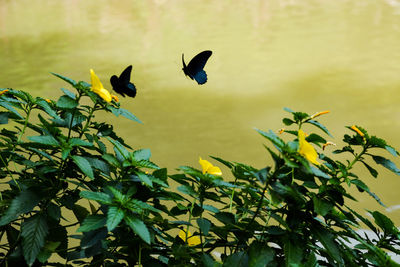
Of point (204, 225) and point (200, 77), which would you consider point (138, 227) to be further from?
point (200, 77)

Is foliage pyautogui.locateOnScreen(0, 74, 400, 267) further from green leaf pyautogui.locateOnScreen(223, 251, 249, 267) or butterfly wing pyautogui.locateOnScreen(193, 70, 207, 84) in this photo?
butterfly wing pyautogui.locateOnScreen(193, 70, 207, 84)

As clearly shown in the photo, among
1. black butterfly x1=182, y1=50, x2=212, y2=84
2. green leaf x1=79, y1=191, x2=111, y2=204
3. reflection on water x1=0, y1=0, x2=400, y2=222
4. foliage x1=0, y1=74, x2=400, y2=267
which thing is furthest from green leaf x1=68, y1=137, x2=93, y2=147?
reflection on water x1=0, y1=0, x2=400, y2=222

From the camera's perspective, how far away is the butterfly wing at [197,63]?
1.09 m

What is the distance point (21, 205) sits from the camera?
0.70 m

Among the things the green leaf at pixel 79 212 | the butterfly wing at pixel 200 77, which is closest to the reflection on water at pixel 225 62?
the butterfly wing at pixel 200 77

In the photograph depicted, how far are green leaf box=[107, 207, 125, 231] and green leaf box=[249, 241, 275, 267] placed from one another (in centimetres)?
20

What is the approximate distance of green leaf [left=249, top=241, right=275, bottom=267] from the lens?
0.65 meters

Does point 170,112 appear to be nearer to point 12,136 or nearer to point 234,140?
point 234,140

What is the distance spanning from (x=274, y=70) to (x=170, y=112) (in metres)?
1.23

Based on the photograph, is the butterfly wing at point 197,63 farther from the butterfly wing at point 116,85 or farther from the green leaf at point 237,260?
the green leaf at point 237,260

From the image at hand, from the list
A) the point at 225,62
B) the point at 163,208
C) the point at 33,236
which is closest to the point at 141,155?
the point at 163,208

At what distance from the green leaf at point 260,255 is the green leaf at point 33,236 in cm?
32

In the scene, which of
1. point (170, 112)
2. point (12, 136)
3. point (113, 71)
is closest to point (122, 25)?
point (113, 71)

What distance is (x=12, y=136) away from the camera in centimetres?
94
